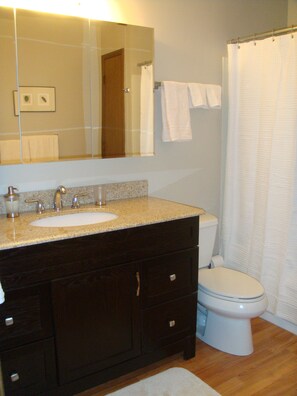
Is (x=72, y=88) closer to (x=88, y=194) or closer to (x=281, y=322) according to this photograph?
(x=88, y=194)

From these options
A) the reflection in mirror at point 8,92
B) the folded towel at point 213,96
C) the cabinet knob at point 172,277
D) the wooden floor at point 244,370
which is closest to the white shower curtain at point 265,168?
the folded towel at point 213,96

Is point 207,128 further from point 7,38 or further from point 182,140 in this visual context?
point 7,38

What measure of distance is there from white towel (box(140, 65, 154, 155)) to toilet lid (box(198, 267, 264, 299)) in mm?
879

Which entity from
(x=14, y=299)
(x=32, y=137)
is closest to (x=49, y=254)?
(x=14, y=299)

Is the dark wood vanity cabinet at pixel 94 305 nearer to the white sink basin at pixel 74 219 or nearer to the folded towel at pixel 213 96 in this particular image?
the white sink basin at pixel 74 219

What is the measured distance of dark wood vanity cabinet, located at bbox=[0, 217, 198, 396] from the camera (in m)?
1.66

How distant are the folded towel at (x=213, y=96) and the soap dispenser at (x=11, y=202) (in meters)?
1.41

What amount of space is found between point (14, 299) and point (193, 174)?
5.20ft

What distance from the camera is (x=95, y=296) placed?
6.02 feet

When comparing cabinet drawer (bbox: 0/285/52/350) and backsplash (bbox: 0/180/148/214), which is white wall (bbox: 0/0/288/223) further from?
cabinet drawer (bbox: 0/285/52/350)

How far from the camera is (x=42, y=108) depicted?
2053mm

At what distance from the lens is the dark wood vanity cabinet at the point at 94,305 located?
166 cm

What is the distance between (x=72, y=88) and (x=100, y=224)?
2.67 feet

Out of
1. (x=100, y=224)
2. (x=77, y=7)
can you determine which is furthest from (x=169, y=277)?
(x=77, y=7)
